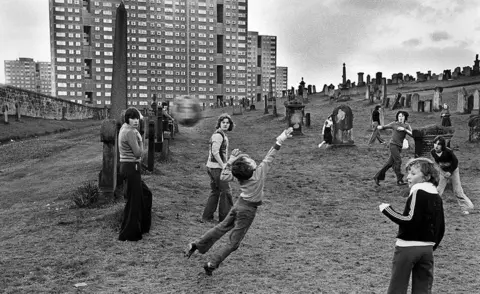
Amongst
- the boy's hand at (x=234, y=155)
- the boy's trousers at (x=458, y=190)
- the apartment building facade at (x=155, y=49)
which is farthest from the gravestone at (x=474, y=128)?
the apartment building facade at (x=155, y=49)

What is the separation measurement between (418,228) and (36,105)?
3665 centimetres

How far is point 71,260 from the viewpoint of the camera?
5602 millimetres

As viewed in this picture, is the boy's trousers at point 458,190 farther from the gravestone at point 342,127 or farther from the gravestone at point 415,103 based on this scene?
the gravestone at point 415,103

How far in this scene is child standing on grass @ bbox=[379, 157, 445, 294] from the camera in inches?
139

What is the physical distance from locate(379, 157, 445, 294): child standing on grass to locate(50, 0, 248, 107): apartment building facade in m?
78.0

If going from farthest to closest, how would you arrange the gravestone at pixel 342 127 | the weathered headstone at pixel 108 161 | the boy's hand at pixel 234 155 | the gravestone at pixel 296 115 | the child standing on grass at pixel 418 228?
the gravestone at pixel 296 115 < the gravestone at pixel 342 127 < the weathered headstone at pixel 108 161 < the boy's hand at pixel 234 155 < the child standing on grass at pixel 418 228

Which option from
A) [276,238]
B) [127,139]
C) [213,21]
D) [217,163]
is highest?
[213,21]

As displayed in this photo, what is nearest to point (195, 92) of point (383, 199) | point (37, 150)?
point (37, 150)

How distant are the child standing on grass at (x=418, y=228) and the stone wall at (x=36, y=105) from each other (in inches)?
1216

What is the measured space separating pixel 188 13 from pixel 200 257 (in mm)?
94919

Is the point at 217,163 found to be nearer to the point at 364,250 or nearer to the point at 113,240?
the point at 113,240

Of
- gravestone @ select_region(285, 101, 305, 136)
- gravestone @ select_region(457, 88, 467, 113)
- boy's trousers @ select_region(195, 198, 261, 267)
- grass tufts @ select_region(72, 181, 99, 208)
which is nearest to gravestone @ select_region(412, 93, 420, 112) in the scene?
gravestone @ select_region(457, 88, 467, 113)

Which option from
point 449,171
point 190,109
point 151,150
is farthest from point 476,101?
point 151,150

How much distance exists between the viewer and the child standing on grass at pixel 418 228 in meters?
3.52
